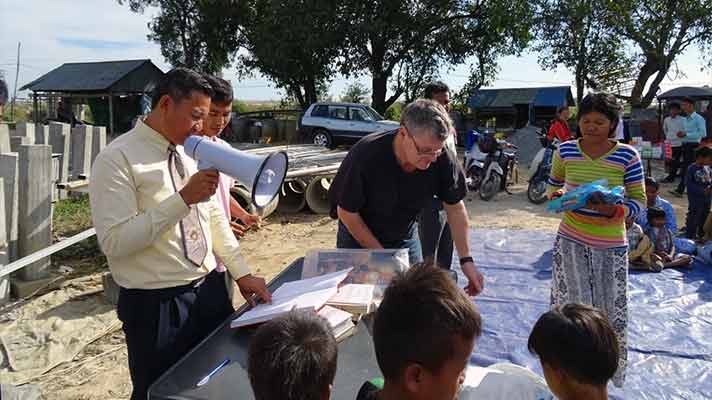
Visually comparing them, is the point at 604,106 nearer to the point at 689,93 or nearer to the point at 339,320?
the point at 339,320

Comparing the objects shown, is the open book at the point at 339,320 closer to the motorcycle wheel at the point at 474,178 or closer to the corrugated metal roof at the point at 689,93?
the motorcycle wheel at the point at 474,178

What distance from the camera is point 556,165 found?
2617 mm

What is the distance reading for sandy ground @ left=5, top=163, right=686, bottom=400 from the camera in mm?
2969

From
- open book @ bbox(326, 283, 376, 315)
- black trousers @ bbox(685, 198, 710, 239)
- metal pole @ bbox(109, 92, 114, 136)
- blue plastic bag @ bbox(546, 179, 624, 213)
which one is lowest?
black trousers @ bbox(685, 198, 710, 239)

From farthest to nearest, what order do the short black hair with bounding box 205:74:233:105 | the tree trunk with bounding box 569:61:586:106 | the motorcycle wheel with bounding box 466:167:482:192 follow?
1. the tree trunk with bounding box 569:61:586:106
2. the motorcycle wheel with bounding box 466:167:482:192
3. the short black hair with bounding box 205:74:233:105

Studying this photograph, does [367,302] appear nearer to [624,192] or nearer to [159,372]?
[159,372]

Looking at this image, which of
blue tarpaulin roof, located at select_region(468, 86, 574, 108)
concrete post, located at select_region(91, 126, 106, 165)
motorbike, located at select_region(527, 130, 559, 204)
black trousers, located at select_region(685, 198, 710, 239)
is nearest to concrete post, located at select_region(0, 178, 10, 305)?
concrete post, located at select_region(91, 126, 106, 165)

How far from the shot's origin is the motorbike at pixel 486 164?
8.20 metres

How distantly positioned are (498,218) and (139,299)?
5934mm

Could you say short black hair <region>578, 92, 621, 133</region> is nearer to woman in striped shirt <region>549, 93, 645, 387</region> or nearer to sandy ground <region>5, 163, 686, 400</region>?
woman in striped shirt <region>549, 93, 645, 387</region>

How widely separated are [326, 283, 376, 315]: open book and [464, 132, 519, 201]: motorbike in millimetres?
6568

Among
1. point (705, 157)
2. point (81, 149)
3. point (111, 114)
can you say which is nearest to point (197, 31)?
point (111, 114)

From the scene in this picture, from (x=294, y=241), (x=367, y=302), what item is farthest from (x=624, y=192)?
(x=294, y=241)

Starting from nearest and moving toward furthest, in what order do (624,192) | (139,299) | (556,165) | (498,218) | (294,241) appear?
(139,299) → (624,192) → (556,165) → (294,241) → (498,218)
